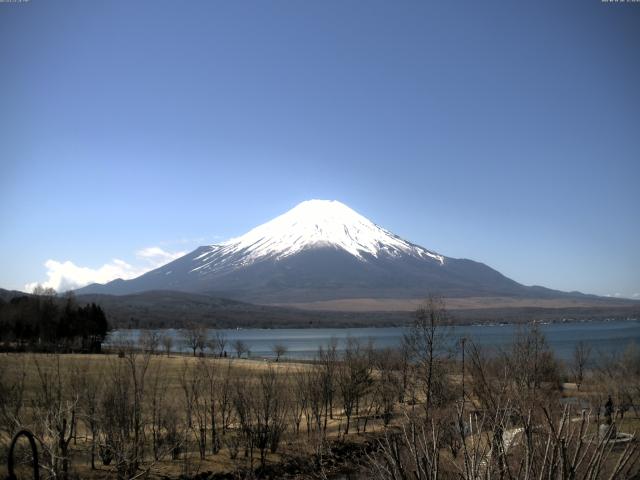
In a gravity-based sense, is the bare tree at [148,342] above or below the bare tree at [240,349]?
above

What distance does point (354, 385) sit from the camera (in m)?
38.2

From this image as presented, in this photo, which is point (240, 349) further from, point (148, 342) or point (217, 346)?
A: point (148, 342)

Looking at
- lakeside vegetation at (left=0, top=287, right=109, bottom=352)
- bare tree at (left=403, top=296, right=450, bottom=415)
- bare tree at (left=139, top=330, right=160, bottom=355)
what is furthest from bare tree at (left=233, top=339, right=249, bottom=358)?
bare tree at (left=403, top=296, right=450, bottom=415)

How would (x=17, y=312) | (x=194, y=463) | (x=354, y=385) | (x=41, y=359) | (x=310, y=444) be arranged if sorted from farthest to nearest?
(x=17, y=312), (x=41, y=359), (x=354, y=385), (x=310, y=444), (x=194, y=463)

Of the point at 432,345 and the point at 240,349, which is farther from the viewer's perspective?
the point at 240,349

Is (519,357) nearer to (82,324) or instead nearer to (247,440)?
(247,440)

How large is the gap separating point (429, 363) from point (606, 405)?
988cm

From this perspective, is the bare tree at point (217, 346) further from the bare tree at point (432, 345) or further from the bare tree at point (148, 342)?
the bare tree at point (432, 345)

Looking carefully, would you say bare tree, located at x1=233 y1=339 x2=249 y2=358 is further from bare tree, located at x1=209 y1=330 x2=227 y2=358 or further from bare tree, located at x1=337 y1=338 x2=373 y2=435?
bare tree, located at x1=337 y1=338 x2=373 y2=435

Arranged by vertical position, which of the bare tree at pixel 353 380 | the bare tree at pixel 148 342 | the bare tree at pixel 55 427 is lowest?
the bare tree at pixel 353 380

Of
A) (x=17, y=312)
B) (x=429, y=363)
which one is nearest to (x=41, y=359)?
(x=17, y=312)

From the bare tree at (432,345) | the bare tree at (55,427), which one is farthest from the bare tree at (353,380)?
the bare tree at (55,427)

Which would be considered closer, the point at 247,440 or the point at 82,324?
the point at 247,440

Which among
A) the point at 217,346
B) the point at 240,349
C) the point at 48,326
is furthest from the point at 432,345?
the point at 217,346
